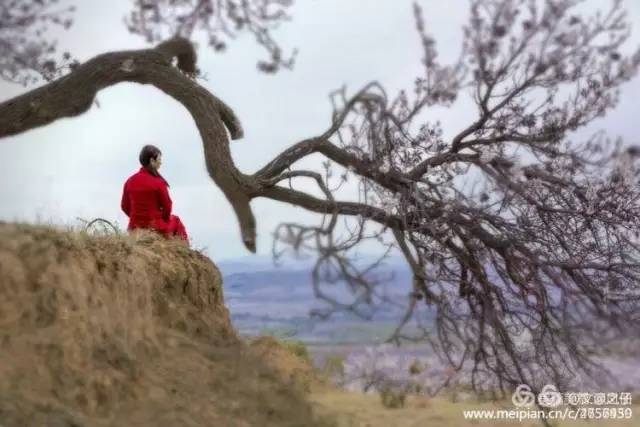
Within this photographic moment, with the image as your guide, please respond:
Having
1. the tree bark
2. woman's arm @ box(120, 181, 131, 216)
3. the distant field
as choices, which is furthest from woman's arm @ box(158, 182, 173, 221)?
the distant field

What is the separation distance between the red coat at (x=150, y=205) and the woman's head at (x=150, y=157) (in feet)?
0.23

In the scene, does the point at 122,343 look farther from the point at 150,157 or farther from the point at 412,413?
the point at 412,413

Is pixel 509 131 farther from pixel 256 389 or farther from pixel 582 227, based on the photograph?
pixel 256 389

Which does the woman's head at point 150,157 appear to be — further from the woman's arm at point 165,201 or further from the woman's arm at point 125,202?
the woman's arm at point 125,202

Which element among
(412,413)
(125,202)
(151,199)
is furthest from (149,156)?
(412,413)

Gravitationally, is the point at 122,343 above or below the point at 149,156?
below

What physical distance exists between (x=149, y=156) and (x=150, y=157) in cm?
1

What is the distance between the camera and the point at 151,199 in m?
8.05

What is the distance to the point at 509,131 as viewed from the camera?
7008mm

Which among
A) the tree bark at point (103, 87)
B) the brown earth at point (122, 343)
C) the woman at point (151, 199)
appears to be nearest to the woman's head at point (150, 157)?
the woman at point (151, 199)

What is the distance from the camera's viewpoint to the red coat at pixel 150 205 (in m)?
8.02

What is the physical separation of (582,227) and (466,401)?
321 cm

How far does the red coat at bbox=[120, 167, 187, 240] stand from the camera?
802cm

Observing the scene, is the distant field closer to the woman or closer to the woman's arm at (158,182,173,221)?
the woman
